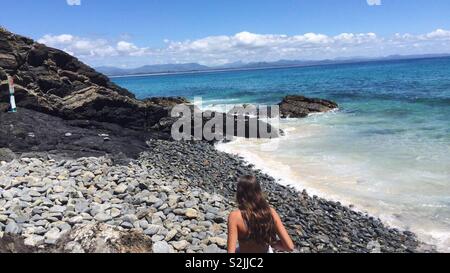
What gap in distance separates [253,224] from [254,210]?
0.48ft

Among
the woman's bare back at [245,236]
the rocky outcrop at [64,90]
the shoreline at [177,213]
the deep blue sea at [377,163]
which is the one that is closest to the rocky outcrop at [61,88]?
the rocky outcrop at [64,90]

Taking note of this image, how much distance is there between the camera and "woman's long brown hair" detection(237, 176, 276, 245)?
4.73m

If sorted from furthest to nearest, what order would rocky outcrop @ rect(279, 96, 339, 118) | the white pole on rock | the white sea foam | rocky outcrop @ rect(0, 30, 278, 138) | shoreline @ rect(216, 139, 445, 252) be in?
1. rocky outcrop @ rect(279, 96, 339, 118)
2. rocky outcrop @ rect(0, 30, 278, 138)
3. the white pole on rock
4. the white sea foam
5. shoreline @ rect(216, 139, 445, 252)

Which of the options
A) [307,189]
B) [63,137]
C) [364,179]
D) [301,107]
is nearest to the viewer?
[307,189]

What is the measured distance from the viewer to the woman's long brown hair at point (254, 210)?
4727 mm

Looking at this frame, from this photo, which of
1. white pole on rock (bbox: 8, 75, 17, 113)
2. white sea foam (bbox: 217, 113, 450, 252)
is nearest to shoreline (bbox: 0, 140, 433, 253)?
white sea foam (bbox: 217, 113, 450, 252)

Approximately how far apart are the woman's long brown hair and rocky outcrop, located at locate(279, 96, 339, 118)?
93.0ft

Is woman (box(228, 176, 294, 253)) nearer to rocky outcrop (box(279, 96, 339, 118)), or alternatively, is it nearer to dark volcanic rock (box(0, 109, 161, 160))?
dark volcanic rock (box(0, 109, 161, 160))

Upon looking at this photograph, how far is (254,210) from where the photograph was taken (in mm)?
4730

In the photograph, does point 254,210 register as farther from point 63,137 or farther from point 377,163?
point 63,137

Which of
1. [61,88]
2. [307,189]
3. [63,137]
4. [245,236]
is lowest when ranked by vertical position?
[307,189]

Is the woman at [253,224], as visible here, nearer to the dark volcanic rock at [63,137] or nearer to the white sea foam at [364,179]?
the white sea foam at [364,179]

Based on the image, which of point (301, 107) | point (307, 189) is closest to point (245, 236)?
point (307, 189)

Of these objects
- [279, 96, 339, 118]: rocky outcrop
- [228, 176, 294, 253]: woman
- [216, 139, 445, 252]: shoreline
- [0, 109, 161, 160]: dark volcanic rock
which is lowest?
[216, 139, 445, 252]: shoreline
